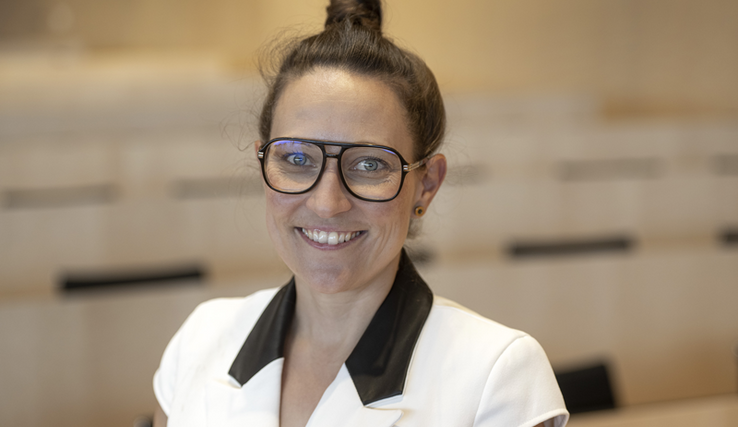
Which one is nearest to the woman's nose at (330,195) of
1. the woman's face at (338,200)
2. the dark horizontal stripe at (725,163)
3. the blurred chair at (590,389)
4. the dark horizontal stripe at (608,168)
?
the woman's face at (338,200)

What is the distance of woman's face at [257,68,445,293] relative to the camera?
2.94 feet

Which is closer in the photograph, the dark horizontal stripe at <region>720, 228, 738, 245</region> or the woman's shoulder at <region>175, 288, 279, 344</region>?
the woman's shoulder at <region>175, 288, 279, 344</region>

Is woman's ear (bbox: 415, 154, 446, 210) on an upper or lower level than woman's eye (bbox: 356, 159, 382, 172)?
lower

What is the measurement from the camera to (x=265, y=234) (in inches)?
102

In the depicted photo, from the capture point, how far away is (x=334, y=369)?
1.02m

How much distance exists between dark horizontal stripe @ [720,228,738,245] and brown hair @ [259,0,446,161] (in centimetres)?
243

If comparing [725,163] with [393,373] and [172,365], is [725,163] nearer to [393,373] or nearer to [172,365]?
[393,373]

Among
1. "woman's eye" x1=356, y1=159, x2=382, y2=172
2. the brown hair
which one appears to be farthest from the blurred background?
"woman's eye" x1=356, y1=159, x2=382, y2=172

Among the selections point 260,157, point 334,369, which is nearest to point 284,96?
point 260,157

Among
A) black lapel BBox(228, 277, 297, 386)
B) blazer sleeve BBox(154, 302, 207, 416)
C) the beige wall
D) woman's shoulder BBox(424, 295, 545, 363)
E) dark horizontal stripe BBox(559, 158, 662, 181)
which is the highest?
the beige wall

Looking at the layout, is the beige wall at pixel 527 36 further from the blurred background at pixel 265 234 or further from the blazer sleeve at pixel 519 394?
the blazer sleeve at pixel 519 394

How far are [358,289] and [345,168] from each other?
9.0 inches

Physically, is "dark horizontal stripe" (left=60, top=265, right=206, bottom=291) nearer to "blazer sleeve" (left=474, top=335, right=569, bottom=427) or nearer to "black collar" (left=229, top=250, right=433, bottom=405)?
"black collar" (left=229, top=250, right=433, bottom=405)

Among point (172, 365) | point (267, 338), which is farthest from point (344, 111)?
point (172, 365)
